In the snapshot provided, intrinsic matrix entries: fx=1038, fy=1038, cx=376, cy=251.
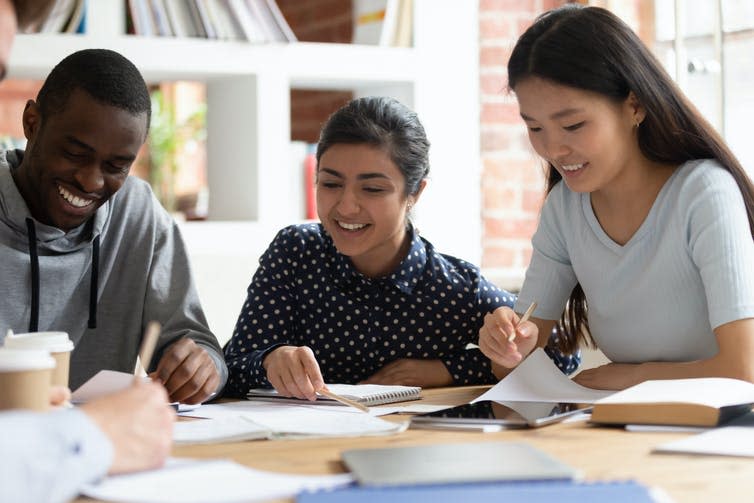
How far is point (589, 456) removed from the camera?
1.20 m

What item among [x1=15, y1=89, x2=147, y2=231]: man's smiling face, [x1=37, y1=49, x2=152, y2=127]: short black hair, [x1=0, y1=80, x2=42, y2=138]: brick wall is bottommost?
[x1=15, y1=89, x2=147, y2=231]: man's smiling face

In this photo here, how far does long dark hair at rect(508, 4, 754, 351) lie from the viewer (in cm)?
180

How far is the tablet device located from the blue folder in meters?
0.35

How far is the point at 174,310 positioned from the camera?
1933 millimetres

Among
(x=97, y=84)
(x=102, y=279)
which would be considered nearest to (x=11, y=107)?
(x=102, y=279)

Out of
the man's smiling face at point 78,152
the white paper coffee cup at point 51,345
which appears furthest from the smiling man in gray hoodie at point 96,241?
the white paper coffee cup at point 51,345

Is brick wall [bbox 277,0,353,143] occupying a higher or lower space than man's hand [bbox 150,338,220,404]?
higher

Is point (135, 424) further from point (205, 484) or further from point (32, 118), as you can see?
point (32, 118)

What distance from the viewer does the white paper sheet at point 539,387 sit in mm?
1607

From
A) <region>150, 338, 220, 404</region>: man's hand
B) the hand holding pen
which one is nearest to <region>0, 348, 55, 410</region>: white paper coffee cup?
<region>150, 338, 220, 404</region>: man's hand

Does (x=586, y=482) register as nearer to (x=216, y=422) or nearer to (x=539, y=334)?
(x=216, y=422)

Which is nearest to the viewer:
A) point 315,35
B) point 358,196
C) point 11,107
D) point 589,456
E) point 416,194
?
point 589,456

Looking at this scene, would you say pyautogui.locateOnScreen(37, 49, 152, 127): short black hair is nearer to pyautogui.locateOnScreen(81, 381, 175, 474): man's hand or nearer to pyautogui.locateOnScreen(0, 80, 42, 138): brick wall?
pyautogui.locateOnScreen(81, 381, 175, 474): man's hand

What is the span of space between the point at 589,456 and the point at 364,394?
0.51 metres
